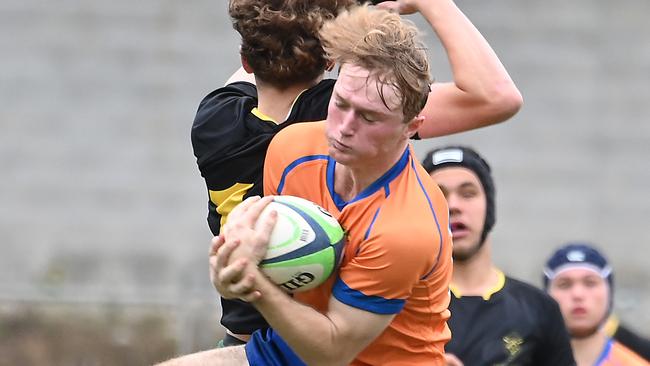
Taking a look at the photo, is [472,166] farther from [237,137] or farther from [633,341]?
[633,341]

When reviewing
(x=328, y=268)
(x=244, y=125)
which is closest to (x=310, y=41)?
(x=244, y=125)

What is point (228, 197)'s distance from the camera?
415 cm

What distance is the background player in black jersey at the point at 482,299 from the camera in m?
5.56

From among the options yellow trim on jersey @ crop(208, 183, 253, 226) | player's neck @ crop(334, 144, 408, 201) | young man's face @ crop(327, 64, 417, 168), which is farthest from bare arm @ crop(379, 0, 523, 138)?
yellow trim on jersey @ crop(208, 183, 253, 226)

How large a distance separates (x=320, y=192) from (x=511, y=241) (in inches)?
292

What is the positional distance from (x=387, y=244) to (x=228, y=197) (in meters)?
0.79

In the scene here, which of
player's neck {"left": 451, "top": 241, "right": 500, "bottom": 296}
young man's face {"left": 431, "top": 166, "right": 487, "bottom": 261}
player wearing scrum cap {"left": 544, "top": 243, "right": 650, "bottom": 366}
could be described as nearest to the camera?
young man's face {"left": 431, "top": 166, "right": 487, "bottom": 261}

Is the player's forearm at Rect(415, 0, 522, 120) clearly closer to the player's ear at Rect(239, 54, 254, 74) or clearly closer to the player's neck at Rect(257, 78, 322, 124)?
the player's neck at Rect(257, 78, 322, 124)

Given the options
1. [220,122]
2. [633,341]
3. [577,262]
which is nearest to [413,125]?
[220,122]

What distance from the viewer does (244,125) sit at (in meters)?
4.06

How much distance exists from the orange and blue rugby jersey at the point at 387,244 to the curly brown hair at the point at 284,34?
0.84 feet

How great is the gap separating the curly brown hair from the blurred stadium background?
662 centimetres

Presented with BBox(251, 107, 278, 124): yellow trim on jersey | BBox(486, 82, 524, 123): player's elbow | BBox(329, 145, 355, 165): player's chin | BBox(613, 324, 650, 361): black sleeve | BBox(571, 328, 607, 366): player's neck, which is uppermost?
BBox(486, 82, 524, 123): player's elbow

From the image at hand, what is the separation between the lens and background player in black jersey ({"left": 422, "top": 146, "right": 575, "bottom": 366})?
556 centimetres
